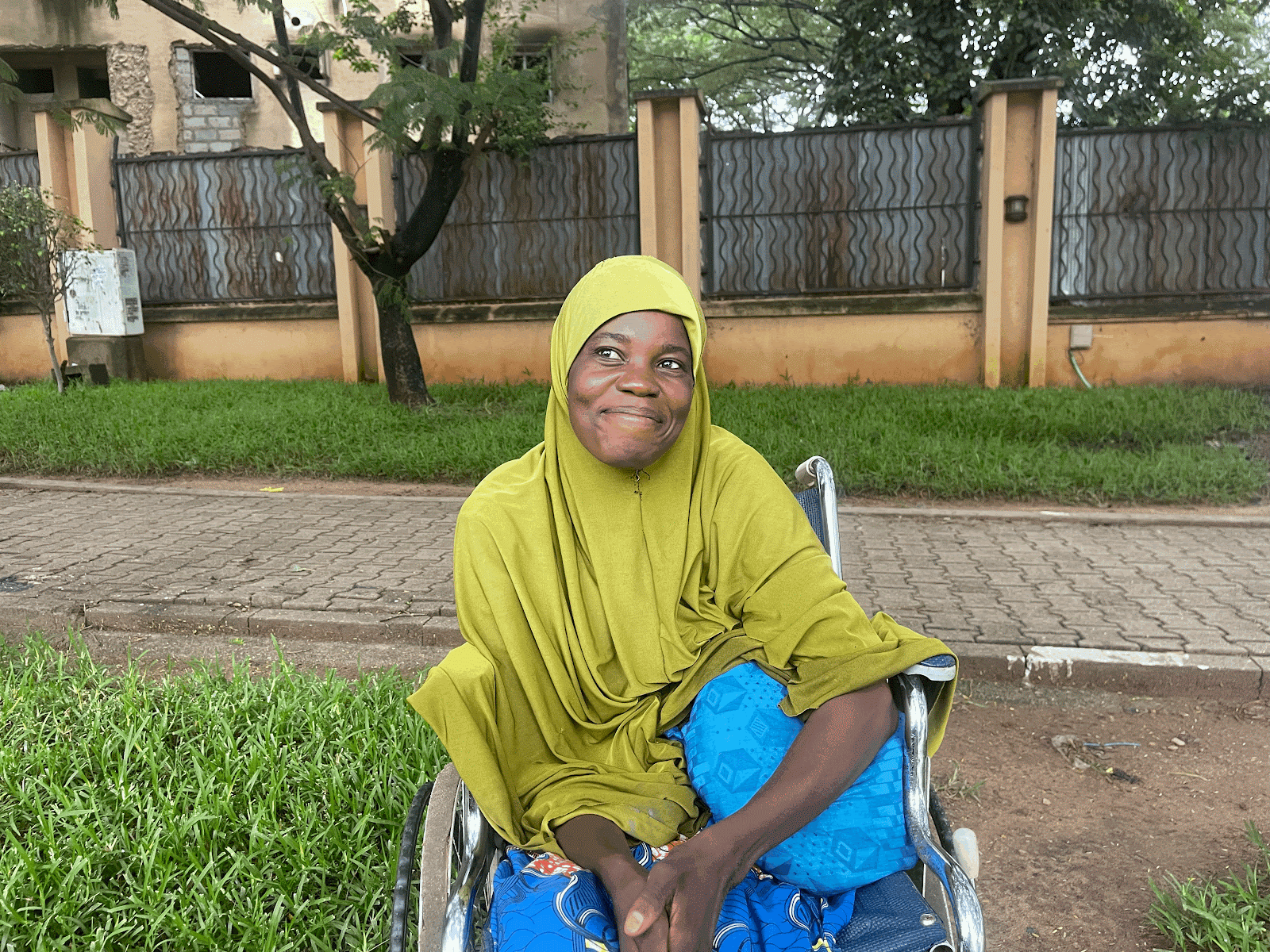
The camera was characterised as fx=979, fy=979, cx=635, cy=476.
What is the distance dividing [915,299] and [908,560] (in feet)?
17.5

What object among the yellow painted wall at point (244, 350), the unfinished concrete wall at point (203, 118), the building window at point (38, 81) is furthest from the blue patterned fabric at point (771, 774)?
the building window at point (38, 81)

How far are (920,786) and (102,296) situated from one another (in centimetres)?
1148

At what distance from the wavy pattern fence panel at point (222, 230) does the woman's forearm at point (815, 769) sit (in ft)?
34.6

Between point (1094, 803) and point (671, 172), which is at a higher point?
point (671, 172)

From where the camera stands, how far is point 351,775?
285 centimetres

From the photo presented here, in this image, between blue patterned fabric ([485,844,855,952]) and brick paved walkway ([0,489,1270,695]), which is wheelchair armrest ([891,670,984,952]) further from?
brick paved walkway ([0,489,1270,695])

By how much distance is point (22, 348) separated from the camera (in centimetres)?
1160

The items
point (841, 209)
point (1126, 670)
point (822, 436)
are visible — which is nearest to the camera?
point (1126, 670)

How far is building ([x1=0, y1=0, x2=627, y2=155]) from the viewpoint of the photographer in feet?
48.8

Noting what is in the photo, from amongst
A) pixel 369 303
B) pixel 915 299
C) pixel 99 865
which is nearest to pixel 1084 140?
pixel 915 299

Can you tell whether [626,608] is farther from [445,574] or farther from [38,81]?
[38,81]

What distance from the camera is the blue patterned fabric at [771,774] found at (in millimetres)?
1660

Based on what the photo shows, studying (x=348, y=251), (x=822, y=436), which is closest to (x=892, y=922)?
(x=822, y=436)

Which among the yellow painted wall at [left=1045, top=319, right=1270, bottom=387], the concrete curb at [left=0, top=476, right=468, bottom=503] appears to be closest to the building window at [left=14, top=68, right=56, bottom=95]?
the concrete curb at [left=0, top=476, right=468, bottom=503]
